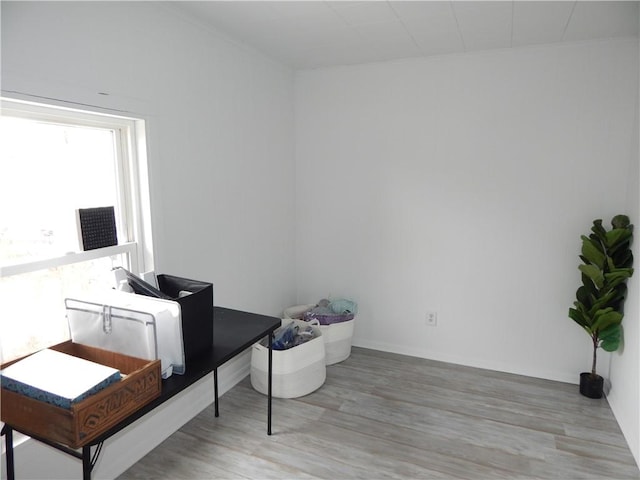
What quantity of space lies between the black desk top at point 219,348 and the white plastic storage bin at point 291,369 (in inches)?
25.4

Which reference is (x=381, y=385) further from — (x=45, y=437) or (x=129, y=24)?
(x=129, y=24)

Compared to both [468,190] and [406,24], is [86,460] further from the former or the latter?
[468,190]

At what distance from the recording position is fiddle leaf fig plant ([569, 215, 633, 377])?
2.60 meters

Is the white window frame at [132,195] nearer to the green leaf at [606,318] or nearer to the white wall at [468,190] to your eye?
the white wall at [468,190]

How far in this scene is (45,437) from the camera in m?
1.30

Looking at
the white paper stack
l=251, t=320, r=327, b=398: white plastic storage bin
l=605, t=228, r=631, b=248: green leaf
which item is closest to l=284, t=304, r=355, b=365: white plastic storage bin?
l=251, t=320, r=327, b=398: white plastic storage bin

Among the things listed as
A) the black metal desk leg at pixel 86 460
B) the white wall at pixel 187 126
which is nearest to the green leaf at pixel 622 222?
the white wall at pixel 187 126

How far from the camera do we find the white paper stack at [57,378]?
126cm

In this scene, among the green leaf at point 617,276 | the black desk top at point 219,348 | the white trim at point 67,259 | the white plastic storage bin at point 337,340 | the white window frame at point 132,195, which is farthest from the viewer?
the white plastic storage bin at point 337,340

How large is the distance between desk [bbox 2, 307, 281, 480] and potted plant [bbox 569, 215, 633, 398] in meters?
1.99

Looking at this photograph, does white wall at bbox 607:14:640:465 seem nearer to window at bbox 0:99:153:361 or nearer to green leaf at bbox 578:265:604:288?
green leaf at bbox 578:265:604:288

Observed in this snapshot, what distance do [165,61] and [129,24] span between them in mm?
265

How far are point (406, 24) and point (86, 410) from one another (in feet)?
8.28

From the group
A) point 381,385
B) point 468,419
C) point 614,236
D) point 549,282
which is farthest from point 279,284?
point 614,236
